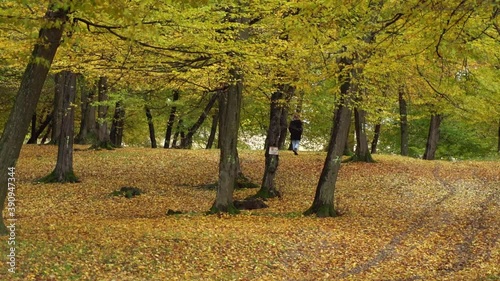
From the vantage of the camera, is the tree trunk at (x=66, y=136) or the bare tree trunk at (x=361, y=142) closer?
the tree trunk at (x=66, y=136)

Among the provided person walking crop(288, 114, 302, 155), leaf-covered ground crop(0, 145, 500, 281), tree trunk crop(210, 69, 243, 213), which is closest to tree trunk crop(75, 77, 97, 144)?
leaf-covered ground crop(0, 145, 500, 281)

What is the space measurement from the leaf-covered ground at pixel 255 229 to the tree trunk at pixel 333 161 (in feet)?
1.96

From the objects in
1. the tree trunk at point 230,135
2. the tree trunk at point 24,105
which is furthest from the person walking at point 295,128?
the tree trunk at point 24,105

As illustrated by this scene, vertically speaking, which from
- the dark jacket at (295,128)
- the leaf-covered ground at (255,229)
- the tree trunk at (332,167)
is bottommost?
the leaf-covered ground at (255,229)

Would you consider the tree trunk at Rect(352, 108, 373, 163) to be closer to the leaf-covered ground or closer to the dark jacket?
the leaf-covered ground

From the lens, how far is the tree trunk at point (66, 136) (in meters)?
17.7

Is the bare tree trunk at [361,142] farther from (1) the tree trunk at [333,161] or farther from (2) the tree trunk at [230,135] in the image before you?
(2) the tree trunk at [230,135]

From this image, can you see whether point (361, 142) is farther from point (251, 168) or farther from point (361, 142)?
point (251, 168)

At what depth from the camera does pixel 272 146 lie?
663 inches

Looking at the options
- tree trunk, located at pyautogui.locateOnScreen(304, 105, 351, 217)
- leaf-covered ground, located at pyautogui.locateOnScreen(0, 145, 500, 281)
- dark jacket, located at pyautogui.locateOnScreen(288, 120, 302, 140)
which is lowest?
leaf-covered ground, located at pyautogui.locateOnScreen(0, 145, 500, 281)

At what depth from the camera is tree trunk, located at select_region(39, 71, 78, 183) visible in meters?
17.7

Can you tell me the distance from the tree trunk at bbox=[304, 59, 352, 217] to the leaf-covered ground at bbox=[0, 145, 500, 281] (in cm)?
60

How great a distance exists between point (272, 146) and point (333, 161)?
9.58 ft

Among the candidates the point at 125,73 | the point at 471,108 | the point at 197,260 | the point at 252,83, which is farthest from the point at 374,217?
the point at 471,108
